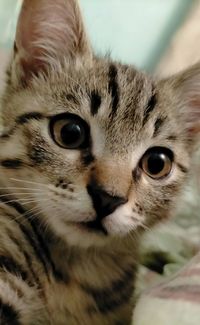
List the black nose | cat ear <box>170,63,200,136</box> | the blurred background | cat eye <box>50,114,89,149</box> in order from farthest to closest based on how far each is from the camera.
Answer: the blurred background → cat ear <box>170,63,200,136</box> → cat eye <box>50,114,89,149</box> → the black nose

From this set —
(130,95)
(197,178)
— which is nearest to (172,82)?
(130,95)

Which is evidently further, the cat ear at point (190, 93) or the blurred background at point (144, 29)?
the blurred background at point (144, 29)

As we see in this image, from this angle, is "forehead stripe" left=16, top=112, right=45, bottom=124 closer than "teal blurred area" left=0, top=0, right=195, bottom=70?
Yes

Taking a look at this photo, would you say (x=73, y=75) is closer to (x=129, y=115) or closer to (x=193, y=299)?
(x=129, y=115)

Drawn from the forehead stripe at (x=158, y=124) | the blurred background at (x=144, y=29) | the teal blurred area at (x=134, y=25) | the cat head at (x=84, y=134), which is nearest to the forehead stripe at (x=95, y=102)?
the cat head at (x=84, y=134)

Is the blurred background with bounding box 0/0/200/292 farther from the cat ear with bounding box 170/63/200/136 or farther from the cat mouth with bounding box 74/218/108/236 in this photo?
the cat mouth with bounding box 74/218/108/236

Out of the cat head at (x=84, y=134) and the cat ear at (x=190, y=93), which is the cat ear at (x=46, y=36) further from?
the cat ear at (x=190, y=93)

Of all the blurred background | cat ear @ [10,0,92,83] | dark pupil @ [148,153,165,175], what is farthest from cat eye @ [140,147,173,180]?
the blurred background
